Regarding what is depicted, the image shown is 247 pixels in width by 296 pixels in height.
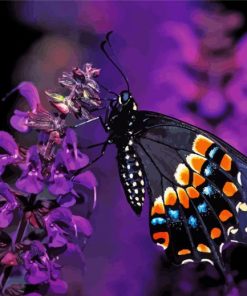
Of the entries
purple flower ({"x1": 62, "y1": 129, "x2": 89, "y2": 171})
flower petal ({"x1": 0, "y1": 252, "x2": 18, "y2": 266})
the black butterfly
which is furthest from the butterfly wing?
flower petal ({"x1": 0, "y1": 252, "x2": 18, "y2": 266})

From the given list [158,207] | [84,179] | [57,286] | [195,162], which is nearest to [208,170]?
[195,162]

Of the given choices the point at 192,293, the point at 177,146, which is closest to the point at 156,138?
the point at 177,146

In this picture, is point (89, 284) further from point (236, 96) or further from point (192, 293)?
point (236, 96)

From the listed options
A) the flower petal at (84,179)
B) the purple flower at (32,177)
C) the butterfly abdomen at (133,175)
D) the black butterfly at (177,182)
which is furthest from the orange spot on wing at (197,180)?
the purple flower at (32,177)

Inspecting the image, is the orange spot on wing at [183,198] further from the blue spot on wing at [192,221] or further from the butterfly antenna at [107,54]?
the butterfly antenna at [107,54]

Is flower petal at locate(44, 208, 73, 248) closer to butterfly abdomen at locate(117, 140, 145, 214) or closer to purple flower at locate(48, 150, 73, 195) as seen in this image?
purple flower at locate(48, 150, 73, 195)

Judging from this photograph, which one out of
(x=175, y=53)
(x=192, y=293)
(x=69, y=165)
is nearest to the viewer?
(x=69, y=165)
